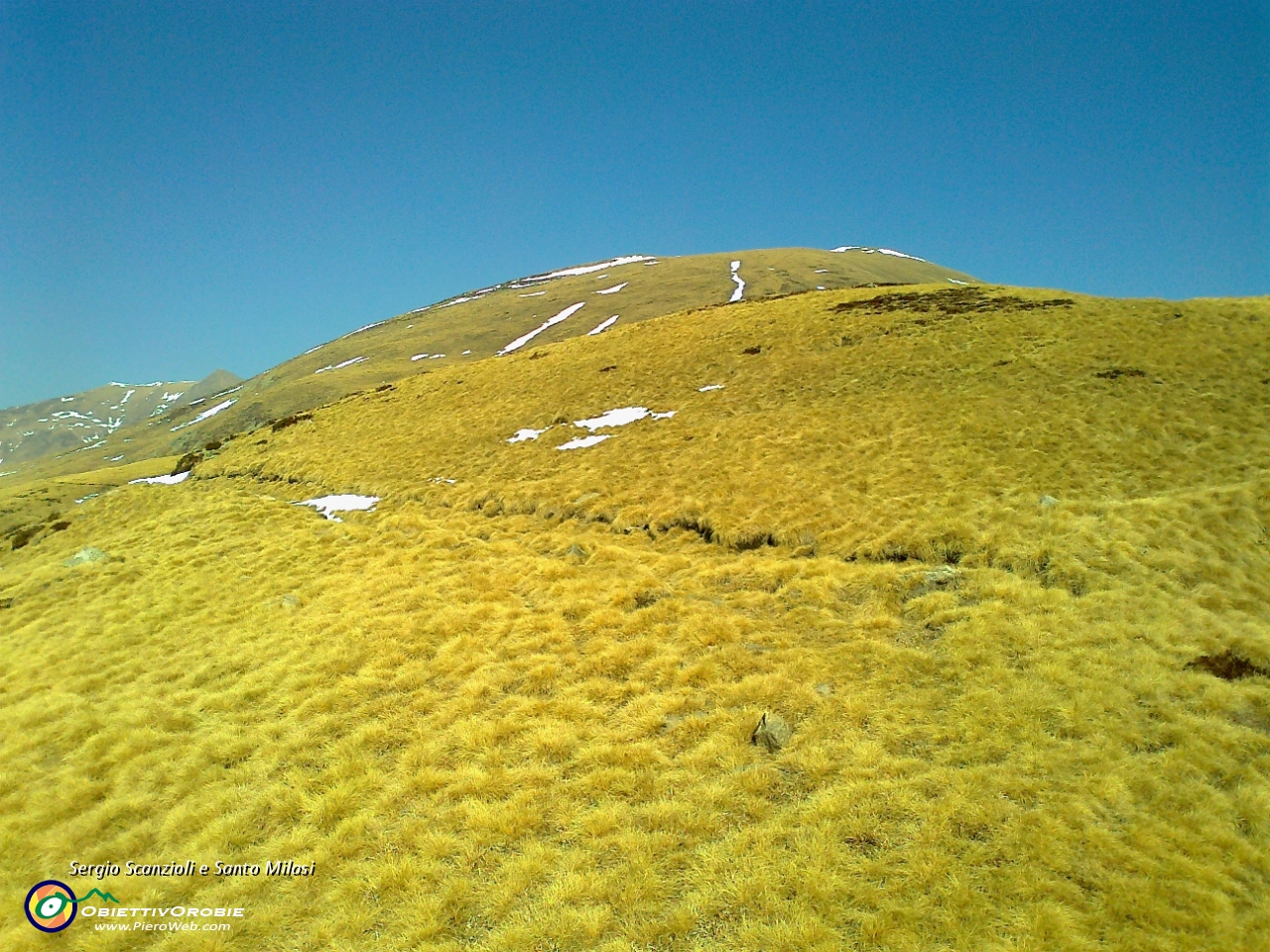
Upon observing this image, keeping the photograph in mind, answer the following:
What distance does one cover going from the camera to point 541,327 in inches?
4131

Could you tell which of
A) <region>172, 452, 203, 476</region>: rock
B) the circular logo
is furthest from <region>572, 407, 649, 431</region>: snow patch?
<region>172, 452, 203, 476</region>: rock

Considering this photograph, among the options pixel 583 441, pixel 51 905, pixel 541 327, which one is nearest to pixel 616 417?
pixel 583 441

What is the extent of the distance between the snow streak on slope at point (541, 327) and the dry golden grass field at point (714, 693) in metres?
75.1

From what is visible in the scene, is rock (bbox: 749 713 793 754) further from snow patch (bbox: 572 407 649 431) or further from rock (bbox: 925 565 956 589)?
snow patch (bbox: 572 407 649 431)

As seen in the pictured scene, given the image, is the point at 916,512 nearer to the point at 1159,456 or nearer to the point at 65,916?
the point at 1159,456

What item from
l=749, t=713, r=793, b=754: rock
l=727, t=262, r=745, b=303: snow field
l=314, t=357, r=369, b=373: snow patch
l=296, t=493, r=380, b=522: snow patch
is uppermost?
l=727, t=262, r=745, b=303: snow field

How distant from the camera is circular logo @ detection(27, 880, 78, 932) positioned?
24.7 ft

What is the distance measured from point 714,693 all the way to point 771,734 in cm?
160

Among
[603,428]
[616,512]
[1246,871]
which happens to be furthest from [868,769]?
[603,428]

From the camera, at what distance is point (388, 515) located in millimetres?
23062

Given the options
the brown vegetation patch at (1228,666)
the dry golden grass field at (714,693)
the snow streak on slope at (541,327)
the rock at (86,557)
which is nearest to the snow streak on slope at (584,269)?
the snow streak on slope at (541,327)

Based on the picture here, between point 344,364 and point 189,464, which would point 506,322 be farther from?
point 189,464

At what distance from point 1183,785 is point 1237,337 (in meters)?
30.3

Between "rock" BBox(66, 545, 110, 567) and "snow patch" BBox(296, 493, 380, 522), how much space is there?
23.5ft
